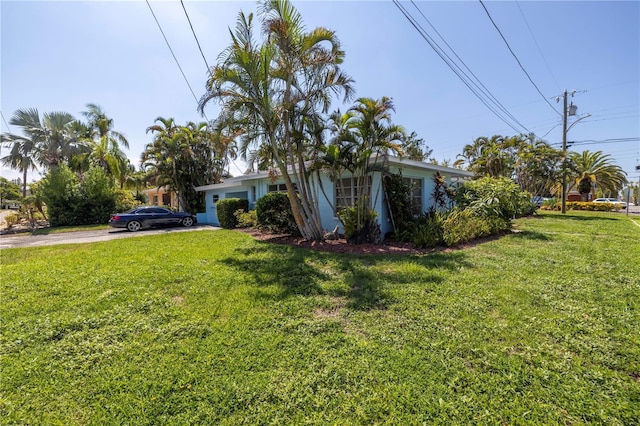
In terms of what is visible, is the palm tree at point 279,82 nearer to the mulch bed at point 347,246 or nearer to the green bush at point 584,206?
the mulch bed at point 347,246

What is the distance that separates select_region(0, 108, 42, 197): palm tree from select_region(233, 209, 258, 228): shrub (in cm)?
1744

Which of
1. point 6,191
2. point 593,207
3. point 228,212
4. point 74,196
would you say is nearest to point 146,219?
point 228,212

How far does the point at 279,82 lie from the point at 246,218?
6.69m

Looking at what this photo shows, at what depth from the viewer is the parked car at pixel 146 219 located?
13.9m

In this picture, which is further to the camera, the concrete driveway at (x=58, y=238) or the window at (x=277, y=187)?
the window at (x=277, y=187)

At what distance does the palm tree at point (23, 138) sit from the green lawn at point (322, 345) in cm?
2049

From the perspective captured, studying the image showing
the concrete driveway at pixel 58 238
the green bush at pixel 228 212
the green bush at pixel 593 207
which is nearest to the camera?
the concrete driveway at pixel 58 238

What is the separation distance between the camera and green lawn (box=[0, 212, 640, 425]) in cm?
227

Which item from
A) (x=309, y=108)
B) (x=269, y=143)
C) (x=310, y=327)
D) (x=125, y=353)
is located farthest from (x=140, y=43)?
(x=310, y=327)

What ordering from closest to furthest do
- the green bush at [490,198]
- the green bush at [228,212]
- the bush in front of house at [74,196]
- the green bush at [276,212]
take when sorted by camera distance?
the green bush at [276,212] → the green bush at [490,198] → the green bush at [228,212] → the bush in front of house at [74,196]

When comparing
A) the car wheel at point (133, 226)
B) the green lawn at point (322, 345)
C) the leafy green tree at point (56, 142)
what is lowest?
the green lawn at point (322, 345)

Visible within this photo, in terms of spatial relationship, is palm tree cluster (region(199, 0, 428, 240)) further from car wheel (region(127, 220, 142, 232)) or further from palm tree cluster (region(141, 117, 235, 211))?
palm tree cluster (region(141, 117, 235, 211))

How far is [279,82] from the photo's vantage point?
8.55 meters

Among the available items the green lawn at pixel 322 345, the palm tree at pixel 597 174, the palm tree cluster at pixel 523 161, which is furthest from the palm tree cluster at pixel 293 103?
→ the palm tree at pixel 597 174
